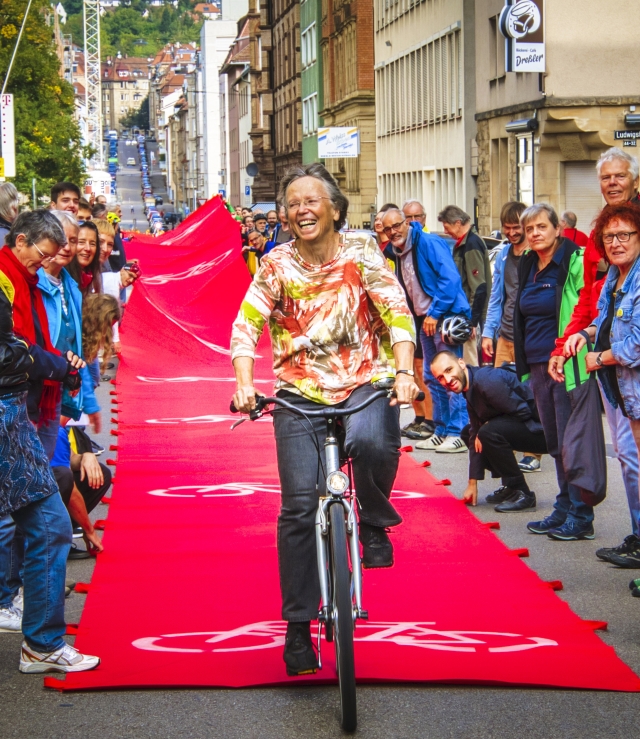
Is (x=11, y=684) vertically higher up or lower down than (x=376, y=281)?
lower down

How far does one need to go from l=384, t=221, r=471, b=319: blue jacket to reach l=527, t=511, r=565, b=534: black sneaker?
3.56m

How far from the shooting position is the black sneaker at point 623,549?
314 inches

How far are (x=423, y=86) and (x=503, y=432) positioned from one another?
40.5m

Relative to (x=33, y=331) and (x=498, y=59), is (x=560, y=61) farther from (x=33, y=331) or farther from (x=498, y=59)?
(x=33, y=331)

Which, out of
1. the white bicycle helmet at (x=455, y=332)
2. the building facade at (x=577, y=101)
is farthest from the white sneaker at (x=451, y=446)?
the building facade at (x=577, y=101)

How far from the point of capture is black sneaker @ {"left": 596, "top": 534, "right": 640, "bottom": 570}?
25.7 ft

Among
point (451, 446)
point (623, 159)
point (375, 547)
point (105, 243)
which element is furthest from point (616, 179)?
point (105, 243)

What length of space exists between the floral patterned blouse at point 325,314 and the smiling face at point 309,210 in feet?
0.35

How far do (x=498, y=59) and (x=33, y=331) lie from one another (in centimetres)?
3335

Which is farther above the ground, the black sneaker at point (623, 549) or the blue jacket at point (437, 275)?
the blue jacket at point (437, 275)

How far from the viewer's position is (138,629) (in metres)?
6.46

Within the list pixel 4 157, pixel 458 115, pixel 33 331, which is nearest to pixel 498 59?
pixel 458 115

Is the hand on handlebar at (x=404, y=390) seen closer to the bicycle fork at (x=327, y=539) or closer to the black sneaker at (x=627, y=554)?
the bicycle fork at (x=327, y=539)

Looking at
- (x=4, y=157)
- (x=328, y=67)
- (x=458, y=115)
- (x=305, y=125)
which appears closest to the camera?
(x=4, y=157)
